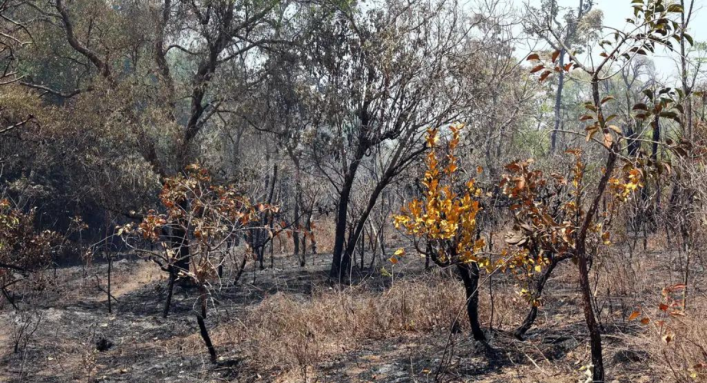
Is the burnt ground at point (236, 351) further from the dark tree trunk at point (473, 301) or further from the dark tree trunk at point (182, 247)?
the dark tree trunk at point (182, 247)

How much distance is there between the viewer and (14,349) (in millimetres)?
8609

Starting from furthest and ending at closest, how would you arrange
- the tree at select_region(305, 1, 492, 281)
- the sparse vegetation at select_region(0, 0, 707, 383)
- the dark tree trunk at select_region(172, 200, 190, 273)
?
the tree at select_region(305, 1, 492, 281) → the dark tree trunk at select_region(172, 200, 190, 273) → the sparse vegetation at select_region(0, 0, 707, 383)

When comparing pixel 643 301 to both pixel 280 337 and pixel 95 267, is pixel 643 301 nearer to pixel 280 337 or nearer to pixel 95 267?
pixel 280 337

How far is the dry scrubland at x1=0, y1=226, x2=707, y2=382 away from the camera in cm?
562

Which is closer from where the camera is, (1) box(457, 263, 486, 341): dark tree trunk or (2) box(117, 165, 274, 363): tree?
(1) box(457, 263, 486, 341): dark tree trunk

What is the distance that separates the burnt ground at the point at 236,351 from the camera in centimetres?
583

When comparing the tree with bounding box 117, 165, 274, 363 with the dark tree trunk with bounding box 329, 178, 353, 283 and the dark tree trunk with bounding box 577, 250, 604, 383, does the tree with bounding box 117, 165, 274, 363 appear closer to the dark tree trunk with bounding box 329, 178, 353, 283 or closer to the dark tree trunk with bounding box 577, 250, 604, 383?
the dark tree trunk with bounding box 329, 178, 353, 283

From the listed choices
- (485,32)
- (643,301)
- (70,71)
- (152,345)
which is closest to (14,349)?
(152,345)

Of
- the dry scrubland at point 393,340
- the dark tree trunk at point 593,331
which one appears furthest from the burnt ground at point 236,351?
the dark tree trunk at point 593,331

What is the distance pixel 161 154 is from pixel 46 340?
480cm

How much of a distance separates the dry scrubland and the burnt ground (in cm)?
2

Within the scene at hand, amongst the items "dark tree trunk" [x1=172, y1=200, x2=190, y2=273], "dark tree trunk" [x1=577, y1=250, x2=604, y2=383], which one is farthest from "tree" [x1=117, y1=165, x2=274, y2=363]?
"dark tree trunk" [x1=577, y1=250, x2=604, y2=383]

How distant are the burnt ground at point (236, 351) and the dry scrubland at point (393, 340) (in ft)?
0.06

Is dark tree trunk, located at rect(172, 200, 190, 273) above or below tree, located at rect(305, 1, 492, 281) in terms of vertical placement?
below
